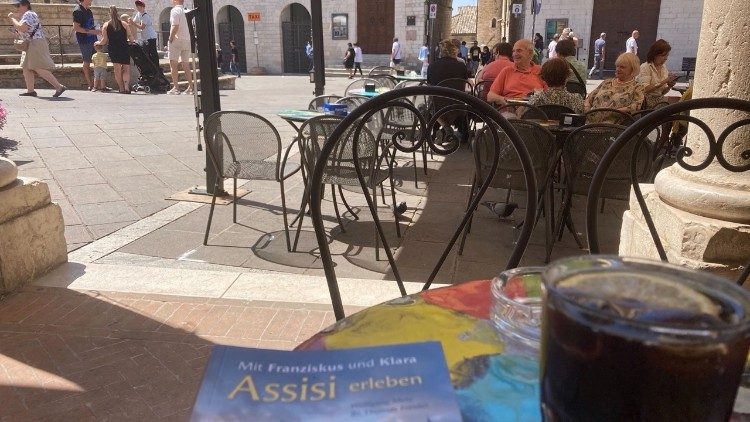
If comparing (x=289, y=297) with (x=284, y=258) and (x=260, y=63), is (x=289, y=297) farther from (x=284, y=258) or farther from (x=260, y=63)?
(x=260, y=63)

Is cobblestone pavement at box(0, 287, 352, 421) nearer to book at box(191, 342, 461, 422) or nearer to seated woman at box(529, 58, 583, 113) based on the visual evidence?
book at box(191, 342, 461, 422)

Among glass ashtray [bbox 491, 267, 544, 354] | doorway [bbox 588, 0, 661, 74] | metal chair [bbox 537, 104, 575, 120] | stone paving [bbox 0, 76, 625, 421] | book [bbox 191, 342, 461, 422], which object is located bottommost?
stone paving [bbox 0, 76, 625, 421]

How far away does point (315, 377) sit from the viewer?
0.71m

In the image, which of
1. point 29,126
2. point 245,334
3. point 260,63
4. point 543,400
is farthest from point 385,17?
point 543,400

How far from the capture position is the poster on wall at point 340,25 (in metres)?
29.7

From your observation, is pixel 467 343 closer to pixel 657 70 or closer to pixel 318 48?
pixel 318 48

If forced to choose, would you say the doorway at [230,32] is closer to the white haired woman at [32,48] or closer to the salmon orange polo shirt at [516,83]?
the white haired woman at [32,48]

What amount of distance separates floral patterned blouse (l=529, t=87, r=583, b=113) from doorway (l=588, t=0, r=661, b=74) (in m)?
24.8

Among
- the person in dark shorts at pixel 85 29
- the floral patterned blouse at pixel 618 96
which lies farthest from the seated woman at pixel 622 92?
the person in dark shorts at pixel 85 29

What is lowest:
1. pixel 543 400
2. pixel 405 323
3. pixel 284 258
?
pixel 284 258

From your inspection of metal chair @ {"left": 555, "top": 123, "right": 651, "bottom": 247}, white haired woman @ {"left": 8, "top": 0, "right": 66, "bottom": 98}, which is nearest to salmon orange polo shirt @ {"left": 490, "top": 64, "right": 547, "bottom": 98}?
metal chair @ {"left": 555, "top": 123, "right": 651, "bottom": 247}

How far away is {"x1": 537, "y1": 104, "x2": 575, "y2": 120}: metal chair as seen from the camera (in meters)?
4.73

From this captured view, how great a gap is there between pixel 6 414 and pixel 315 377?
Result: 1.97m

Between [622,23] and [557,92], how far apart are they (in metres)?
25.9
